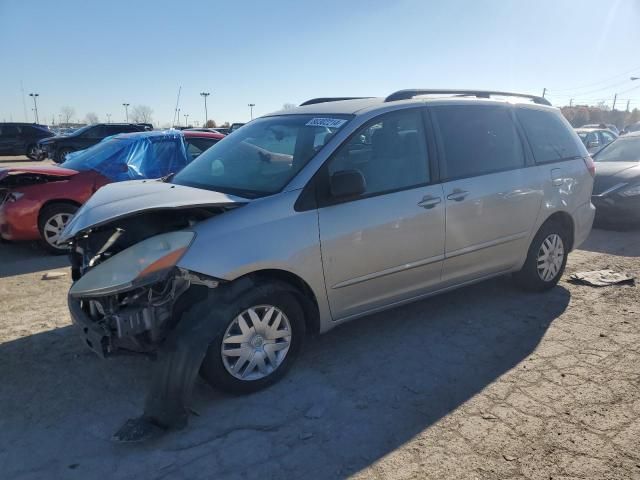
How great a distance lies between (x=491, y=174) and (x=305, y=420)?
265cm

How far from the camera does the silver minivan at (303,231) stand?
9.89 ft

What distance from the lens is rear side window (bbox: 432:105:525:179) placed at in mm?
4156

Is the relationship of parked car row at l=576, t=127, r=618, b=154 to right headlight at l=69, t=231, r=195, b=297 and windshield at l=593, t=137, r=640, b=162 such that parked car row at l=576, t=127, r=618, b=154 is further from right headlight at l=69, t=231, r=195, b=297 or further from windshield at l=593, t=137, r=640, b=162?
right headlight at l=69, t=231, r=195, b=297

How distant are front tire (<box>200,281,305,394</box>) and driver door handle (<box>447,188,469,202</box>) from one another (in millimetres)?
1557

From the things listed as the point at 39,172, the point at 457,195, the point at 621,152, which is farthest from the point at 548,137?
the point at 39,172

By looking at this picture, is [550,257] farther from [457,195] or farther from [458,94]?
[458,94]

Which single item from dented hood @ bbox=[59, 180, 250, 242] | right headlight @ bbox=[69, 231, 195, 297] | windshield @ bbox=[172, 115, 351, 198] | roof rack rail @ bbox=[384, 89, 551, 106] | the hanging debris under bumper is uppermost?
roof rack rail @ bbox=[384, 89, 551, 106]

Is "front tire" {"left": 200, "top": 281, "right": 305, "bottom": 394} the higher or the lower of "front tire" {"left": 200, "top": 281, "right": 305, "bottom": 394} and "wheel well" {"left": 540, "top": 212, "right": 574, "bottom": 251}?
the lower

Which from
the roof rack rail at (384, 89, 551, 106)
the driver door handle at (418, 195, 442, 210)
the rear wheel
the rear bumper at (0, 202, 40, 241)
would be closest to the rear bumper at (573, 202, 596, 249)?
the roof rack rail at (384, 89, 551, 106)

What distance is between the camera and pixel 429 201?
392 centimetres

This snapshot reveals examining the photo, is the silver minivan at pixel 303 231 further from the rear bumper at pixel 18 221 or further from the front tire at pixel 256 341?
the rear bumper at pixel 18 221

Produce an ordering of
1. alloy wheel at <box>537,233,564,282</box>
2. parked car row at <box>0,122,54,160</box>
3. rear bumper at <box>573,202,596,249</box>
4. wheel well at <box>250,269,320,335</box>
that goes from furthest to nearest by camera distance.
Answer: parked car row at <box>0,122,54,160</box>
rear bumper at <box>573,202,596,249</box>
alloy wheel at <box>537,233,564,282</box>
wheel well at <box>250,269,320,335</box>

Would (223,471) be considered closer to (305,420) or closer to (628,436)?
(305,420)

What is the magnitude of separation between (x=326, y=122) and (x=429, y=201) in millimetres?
996
